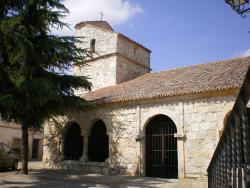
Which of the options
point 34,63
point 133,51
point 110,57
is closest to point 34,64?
A: point 34,63

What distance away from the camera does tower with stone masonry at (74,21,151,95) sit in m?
19.9

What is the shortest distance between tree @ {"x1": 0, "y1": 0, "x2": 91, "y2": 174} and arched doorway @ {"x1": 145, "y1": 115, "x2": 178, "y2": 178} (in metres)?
3.01

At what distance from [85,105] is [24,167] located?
3.64 metres

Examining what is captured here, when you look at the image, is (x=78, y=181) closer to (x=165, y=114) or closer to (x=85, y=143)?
(x=85, y=143)

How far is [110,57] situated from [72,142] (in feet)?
19.6

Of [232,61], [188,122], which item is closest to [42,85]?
[188,122]

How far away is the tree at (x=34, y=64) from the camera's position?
10.8 m

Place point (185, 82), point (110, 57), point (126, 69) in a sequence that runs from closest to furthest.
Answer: point (185, 82), point (110, 57), point (126, 69)

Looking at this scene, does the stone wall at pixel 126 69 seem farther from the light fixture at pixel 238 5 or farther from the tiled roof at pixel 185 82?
the light fixture at pixel 238 5

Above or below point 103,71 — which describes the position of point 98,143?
below

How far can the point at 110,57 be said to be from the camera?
20000 millimetres

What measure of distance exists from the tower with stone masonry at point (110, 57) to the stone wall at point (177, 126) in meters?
4.76

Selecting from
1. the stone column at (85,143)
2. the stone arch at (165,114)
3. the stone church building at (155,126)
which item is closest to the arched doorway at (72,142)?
the stone church building at (155,126)

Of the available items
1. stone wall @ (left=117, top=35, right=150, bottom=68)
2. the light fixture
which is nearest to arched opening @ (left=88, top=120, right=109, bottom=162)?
stone wall @ (left=117, top=35, right=150, bottom=68)
